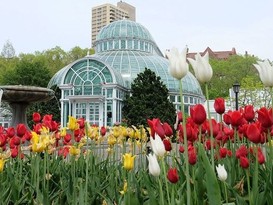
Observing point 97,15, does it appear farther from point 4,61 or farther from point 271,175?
point 271,175

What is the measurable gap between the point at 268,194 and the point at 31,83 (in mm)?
36605

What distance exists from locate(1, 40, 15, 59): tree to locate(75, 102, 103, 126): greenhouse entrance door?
22.9m

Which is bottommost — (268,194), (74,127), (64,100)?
(268,194)

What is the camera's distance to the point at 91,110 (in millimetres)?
31688

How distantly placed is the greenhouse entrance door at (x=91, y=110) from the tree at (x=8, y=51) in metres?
22.9

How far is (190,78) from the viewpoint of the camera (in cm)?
3619

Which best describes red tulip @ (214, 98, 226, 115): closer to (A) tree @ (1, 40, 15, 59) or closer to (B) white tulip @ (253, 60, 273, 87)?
(B) white tulip @ (253, 60, 273, 87)

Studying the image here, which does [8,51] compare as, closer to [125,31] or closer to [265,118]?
[125,31]

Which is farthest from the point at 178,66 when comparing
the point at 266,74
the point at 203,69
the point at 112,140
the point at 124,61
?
the point at 124,61

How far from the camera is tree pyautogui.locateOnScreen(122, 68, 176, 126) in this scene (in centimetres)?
2445

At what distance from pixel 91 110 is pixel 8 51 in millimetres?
24853

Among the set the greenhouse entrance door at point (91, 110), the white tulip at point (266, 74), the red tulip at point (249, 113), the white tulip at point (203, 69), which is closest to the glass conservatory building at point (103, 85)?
the greenhouse entrance door at point (91, 110)

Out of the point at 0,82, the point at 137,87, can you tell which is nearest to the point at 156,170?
the point at 137,87

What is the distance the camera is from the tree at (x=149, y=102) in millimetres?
24453
